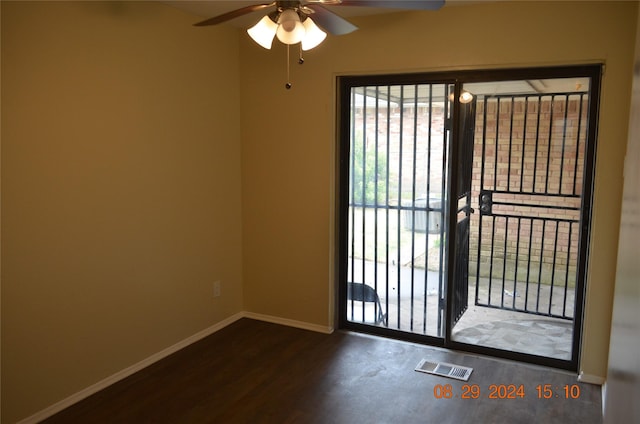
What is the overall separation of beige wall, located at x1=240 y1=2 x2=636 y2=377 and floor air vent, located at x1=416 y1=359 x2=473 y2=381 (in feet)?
2.55

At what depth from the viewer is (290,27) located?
2070mm

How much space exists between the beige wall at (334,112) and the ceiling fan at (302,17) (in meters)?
1.20

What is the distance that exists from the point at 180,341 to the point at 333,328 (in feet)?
3.91

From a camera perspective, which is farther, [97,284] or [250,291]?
[250,291]

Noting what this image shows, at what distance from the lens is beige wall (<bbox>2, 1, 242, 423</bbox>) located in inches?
100.0

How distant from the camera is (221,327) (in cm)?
405

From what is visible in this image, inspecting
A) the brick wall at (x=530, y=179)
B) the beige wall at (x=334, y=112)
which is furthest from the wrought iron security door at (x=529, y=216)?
the beige wall at (x=334, y=112)

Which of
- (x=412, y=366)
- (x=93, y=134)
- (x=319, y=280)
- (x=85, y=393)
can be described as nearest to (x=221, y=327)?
(x=319, y=280)

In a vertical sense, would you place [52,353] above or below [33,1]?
below

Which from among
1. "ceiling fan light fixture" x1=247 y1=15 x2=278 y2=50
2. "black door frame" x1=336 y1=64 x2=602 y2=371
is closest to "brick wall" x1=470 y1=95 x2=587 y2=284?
"black door frame" x1=336 y1=64 x2=602 y2=371

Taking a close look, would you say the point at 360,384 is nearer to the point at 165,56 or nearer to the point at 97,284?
the point at 97,284

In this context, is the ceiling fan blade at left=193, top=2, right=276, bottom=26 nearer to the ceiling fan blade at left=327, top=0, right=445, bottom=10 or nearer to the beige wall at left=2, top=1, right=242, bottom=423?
the ceiling fan blade at left=327, top=0, right=445, bottom=10

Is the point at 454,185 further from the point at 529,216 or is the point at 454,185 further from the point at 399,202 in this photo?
the point at 529,216

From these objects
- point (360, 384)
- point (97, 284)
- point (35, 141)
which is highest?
point (35, 141)
